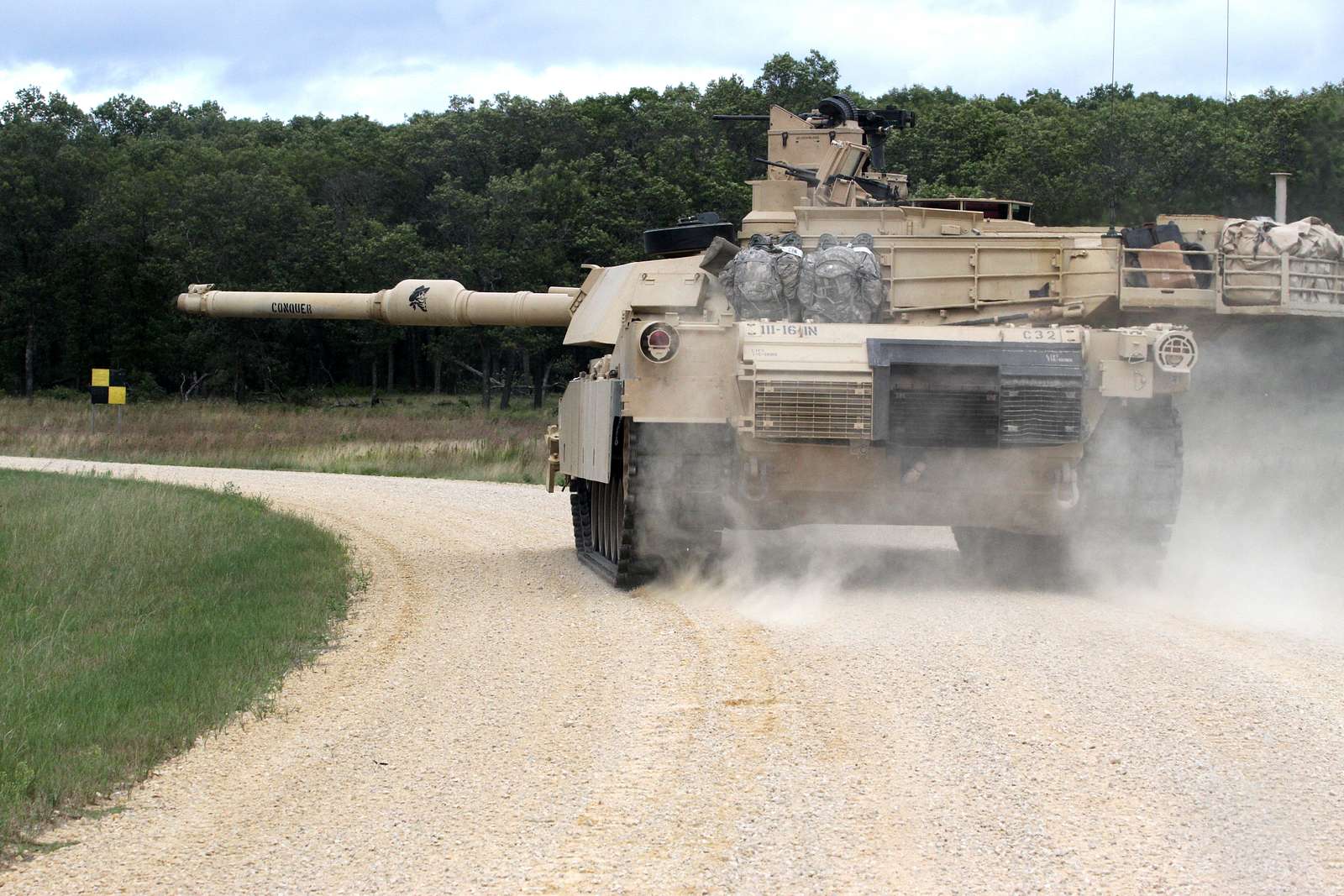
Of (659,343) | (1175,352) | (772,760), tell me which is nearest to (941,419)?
(1175,352)

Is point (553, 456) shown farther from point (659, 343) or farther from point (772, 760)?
point (772, 760)

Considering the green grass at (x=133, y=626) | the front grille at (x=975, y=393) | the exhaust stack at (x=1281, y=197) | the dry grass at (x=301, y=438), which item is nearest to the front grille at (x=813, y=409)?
the front grille at (x=975, y=393)

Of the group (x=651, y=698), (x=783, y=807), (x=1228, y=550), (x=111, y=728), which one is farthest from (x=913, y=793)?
(x=1228, y=550)

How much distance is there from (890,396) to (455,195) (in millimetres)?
34953

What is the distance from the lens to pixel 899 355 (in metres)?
10.3

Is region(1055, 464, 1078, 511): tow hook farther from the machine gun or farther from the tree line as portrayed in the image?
the tree line

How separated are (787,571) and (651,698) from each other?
4.55 meters

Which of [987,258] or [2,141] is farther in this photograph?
[2,141]

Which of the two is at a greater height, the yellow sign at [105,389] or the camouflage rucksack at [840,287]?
the camouflage rucksack at [840,287]

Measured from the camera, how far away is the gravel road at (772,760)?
4.73m

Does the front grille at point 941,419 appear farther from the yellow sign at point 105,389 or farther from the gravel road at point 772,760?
the yellow sign at point 105,389

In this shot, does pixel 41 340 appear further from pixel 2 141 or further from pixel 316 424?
pixel 316 424

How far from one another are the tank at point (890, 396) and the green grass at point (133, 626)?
8.33 feet

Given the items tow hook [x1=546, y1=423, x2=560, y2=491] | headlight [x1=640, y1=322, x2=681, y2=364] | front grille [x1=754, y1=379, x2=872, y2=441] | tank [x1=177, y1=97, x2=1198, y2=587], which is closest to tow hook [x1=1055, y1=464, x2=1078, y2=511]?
tank [x1=177, y1=97, x2=1198, y2=587]
